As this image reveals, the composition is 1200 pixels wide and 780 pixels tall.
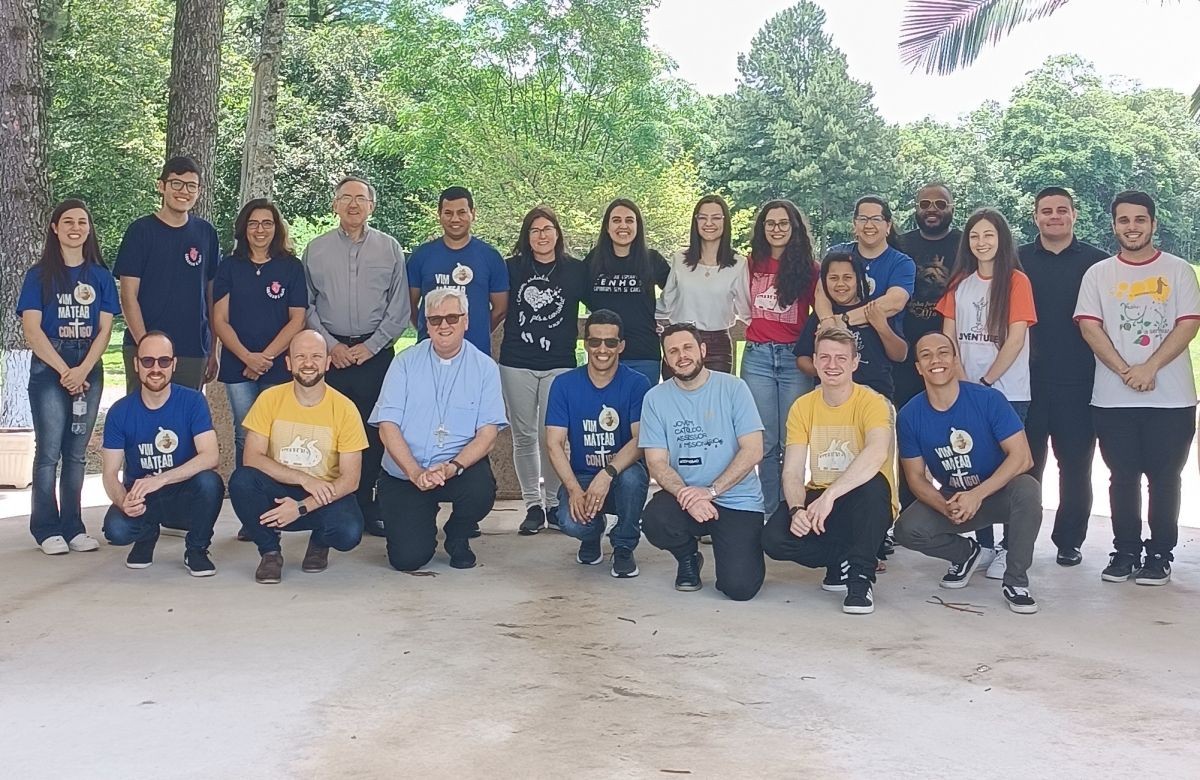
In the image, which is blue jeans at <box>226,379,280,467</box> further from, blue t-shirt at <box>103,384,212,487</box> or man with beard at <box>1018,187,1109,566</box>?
man with beard at <box>1018,187,1109,566</box>

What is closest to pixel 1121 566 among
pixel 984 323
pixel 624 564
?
pixel 984 323

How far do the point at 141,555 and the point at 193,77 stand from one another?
5617 millimetres

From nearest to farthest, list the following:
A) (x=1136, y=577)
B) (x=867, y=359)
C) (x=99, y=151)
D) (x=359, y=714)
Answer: (x=359, y=714), (x=1136, y=577), (x=867, y=359), (x=99, y=151)

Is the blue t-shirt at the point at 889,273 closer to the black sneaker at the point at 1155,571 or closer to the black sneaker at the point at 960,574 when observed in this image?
the black sneaker at the point at 960,574

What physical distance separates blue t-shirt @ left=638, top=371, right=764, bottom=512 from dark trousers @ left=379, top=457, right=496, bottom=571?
0.77 m

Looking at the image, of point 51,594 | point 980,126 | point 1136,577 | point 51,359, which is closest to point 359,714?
point 51,594

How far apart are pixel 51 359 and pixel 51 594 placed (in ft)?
3.52

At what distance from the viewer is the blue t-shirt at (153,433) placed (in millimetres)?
5070

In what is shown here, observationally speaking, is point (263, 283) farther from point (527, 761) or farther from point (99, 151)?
point (99, 151)

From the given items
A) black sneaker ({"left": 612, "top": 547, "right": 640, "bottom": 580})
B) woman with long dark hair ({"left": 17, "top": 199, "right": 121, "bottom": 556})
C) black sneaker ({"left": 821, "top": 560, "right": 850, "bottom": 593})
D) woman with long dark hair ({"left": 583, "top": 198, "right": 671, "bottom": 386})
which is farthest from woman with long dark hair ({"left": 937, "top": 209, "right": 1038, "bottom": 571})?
woman with long dark hair ({"left": 17, "top": 199, "right": 121, "bottom": 556})

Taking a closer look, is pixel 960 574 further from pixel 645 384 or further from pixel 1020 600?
pixel 645 384

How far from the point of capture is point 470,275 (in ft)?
19.3

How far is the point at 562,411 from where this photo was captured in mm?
5324

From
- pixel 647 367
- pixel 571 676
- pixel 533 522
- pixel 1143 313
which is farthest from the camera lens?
pixel 533 522
